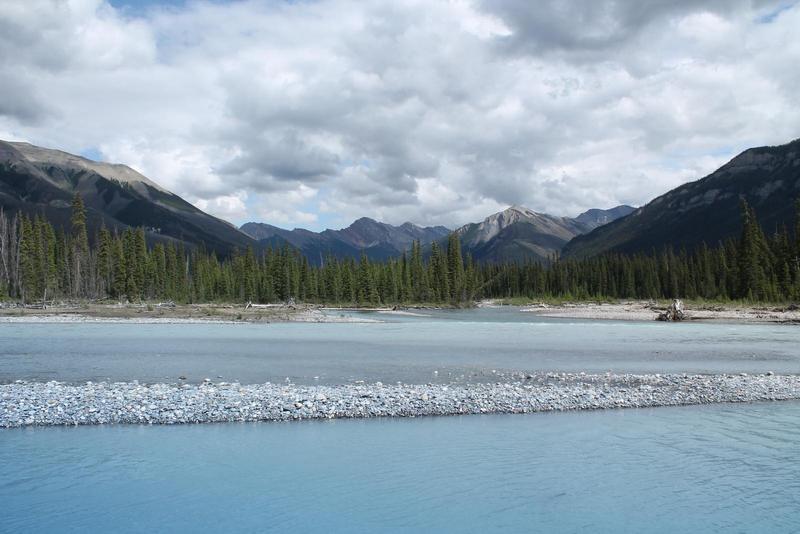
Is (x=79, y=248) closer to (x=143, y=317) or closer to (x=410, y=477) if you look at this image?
(x=143, y=317)

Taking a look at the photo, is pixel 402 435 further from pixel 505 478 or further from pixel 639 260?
pixel 639 260

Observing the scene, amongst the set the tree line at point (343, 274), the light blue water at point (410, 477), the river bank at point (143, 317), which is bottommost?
the light blue water at point (410, 477)

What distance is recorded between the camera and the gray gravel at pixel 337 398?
18.9 meters

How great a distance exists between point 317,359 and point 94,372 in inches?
447

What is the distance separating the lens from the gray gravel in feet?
62.1

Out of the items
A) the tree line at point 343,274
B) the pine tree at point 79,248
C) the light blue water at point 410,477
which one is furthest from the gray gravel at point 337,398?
the pine tree at point 79,248

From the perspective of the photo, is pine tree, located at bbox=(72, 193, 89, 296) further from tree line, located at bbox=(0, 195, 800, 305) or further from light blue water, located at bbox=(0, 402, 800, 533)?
light blue water, located at bbox=(0, 402, 800, 533)

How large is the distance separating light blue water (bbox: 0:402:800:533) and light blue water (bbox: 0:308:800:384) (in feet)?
26.3

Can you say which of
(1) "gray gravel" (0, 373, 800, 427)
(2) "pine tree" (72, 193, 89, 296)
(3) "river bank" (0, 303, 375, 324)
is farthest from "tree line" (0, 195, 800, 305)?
(1) "gray gravel" (0, 373, 800, 427)

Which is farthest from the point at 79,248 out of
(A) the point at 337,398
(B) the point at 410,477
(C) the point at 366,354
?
(B) the point at 410,477

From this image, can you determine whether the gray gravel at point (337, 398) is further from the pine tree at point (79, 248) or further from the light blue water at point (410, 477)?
the pine tree at point (79, 248)

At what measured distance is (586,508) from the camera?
1249cm

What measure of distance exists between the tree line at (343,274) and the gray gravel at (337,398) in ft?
278

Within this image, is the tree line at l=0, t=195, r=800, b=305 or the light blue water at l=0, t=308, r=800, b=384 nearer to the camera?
the light blue water at l=0, t=308, r=800, b=384
